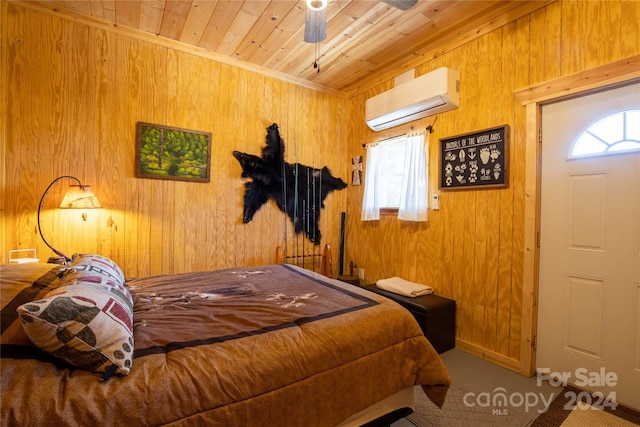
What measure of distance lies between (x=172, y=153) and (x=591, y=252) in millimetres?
3417

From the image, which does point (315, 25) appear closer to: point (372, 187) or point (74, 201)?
point (372, 187)

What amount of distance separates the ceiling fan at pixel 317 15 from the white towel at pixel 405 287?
86.3 inches

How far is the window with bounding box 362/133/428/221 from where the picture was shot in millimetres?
Answer: 2869

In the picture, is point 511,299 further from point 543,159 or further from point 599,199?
point 543,159

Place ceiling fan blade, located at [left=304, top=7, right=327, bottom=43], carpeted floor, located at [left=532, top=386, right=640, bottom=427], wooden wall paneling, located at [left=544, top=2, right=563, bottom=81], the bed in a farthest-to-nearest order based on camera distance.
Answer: wooden wall paneling, located at [left=544, top=2, right=563, bottom=81], ceiling fan blade, located at [left=304, top=7, right=327, bottom=43], carpeted floor, located at [left=532, top=386, right=640, bottom=427], the bed

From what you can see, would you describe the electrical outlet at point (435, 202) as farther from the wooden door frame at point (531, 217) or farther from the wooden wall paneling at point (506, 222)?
the wooden door frame at point (531, 217)

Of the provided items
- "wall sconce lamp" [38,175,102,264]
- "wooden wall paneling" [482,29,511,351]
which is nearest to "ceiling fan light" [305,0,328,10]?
"wooden wall paneling" [482,29,511,351]

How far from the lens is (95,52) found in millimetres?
2418

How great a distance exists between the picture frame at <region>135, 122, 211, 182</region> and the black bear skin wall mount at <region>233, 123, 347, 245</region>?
376mm

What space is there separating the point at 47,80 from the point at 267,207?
2105mm

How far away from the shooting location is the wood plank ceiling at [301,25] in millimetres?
2244

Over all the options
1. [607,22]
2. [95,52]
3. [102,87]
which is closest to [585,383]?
[607,22]

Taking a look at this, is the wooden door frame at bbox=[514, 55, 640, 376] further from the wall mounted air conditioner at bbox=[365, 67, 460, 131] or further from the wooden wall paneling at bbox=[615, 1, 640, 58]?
the wall mounted air conditioner at bbox=[365, 67, 460, 131]

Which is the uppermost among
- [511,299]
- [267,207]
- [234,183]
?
[234,183]
